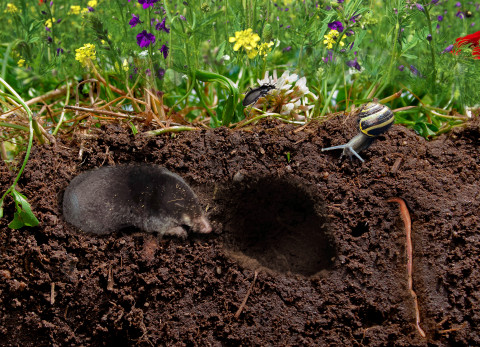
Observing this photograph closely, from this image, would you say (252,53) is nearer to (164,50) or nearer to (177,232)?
(164,50)

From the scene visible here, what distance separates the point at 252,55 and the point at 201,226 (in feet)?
2.27

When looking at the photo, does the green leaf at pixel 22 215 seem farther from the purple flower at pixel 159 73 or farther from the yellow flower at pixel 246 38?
the yellow flower at pixel 246 38

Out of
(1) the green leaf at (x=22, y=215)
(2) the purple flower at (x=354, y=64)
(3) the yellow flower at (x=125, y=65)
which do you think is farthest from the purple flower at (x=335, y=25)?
(1) the green leaf at (x=22, y=215)

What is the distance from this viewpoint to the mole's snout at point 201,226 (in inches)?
50.2

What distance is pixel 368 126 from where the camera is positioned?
1316 mm

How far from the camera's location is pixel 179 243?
126 centimetres

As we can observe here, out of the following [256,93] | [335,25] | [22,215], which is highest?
[335,25]

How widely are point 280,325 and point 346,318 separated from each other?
8.6 inches

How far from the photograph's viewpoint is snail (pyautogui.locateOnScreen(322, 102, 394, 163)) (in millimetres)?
1315

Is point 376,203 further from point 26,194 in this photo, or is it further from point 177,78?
point 26,194

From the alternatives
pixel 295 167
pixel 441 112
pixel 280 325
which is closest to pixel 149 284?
pixel 280 325

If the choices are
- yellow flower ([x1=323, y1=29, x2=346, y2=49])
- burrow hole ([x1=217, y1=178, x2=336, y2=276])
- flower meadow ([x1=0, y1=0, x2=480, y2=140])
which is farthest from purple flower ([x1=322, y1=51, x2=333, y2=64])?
burrow hole ([x1=217, y1=178, x2=336, y2=276])

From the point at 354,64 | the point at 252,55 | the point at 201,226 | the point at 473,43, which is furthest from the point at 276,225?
the point at 473,43

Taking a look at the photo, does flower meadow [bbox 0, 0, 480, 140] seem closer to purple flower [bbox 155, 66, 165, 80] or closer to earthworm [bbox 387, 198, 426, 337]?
purple flower [bbox 155, 66, 165, 80]
